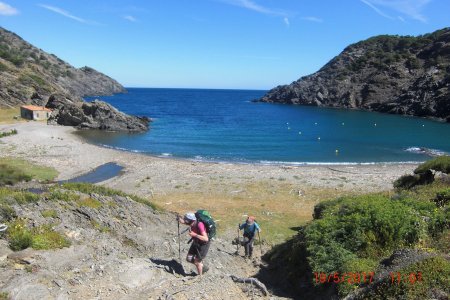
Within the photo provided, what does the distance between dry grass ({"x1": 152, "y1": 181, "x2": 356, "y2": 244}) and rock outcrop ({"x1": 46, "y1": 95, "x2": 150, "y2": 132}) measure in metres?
48.2

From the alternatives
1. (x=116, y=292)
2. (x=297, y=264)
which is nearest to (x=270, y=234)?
(x=297, y=264)

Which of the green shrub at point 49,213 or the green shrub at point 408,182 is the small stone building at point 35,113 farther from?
the green shrub at point 49,213

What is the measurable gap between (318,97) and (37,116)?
10787 cm

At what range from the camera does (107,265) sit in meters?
11.3

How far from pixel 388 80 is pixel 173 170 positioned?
4703 inches

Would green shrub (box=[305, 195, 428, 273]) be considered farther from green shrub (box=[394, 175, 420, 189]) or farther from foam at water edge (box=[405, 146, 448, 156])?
foam at water edge (box=[405, 146, 448, 156])

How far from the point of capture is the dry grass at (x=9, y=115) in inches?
2945

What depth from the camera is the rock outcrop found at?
259 feet

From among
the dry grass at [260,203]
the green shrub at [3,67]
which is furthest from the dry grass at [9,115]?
the dry grass at [260,203]

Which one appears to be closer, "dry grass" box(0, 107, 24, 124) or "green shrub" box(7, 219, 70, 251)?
"green shrub" box(7, 219, 70, 251)

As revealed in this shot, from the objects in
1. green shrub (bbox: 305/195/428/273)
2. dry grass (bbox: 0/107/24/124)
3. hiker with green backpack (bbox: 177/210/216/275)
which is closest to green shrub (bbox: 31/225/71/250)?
hiker with green backpack (bbox: 177/210/216/275)
